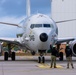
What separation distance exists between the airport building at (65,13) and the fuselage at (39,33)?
41826 millimetres

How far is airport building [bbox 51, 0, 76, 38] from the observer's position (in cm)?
7419

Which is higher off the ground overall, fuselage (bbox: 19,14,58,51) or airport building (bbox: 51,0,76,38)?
airport building (bbox: 51,0,76,38)

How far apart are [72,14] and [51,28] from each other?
1750 inches

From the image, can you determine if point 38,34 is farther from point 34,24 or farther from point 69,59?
point 69,59

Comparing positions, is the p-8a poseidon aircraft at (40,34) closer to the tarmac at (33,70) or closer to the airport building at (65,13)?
the tarmac at (33,70)

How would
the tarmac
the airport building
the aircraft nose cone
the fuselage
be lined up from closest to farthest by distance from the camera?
1. the tarmac
2. the aircraft nose cone
3. the fuselage
4. the airport building

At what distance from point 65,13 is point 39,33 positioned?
46.0 meters

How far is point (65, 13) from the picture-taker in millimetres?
74812

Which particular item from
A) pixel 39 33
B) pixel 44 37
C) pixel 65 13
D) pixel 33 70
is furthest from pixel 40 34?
pixel 65 13

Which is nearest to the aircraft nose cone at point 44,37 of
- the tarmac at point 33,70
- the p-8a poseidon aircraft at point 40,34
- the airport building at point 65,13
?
the p-8a poseidon aircraft at point 40,34

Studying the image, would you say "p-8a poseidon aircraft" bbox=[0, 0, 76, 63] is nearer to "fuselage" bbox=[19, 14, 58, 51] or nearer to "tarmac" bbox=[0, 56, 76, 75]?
"fuselage" bbox=[19, 14, 58, 51]

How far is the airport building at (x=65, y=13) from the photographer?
7419 cm

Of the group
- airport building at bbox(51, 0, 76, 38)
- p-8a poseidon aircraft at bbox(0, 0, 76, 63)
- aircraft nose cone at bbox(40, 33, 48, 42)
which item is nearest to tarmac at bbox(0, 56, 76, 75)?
aircraft nose cone at bbox(40, 33, 48, 42)

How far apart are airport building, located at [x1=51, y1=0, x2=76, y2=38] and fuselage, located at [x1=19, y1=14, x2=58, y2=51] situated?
4183cm
